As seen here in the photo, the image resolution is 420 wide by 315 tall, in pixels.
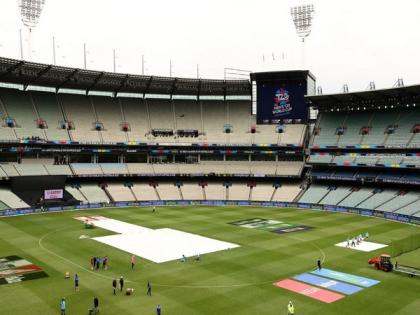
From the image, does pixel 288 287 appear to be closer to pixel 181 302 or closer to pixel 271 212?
pixel 181 302

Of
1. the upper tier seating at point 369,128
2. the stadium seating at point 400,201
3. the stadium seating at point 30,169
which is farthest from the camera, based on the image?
the upper tier seating at point 369,128

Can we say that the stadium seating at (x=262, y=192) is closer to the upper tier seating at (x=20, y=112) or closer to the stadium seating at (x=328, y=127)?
the stadium seating at (x=328, y=127)

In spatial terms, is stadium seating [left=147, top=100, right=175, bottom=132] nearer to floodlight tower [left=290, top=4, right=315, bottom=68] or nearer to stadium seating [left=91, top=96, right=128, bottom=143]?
stadium seating [left=91, top=96, right=128, bottom=143]

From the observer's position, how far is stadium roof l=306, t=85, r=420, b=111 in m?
69.8

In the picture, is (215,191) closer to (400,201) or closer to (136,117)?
(136,117)

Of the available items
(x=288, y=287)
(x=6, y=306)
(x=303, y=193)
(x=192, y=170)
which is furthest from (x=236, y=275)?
(x=192, y=170)

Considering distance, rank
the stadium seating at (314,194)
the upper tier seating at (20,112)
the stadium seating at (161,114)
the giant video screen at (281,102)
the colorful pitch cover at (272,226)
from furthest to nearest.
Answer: the stadium seating at (161,114) → the giant video screen at (281,102) → the upper tier seating at (20,112) → the stadium seating at (314,194) → the colorful pitch cover at (272,226)

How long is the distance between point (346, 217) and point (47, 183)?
4981 centimetres

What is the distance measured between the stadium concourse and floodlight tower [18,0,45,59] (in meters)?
10.1

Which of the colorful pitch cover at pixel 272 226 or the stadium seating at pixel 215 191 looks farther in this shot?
the stadium seating at pixel 215 191

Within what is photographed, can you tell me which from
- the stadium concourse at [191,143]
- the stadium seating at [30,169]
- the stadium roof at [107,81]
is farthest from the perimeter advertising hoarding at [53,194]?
the stadium roof at [107,81]

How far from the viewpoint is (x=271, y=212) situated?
65375 mm

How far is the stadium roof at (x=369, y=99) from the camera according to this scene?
2749 inches

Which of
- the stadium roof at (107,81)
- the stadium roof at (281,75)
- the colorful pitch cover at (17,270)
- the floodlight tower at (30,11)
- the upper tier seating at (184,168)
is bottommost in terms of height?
the colorful pitch cover at (17,270)
